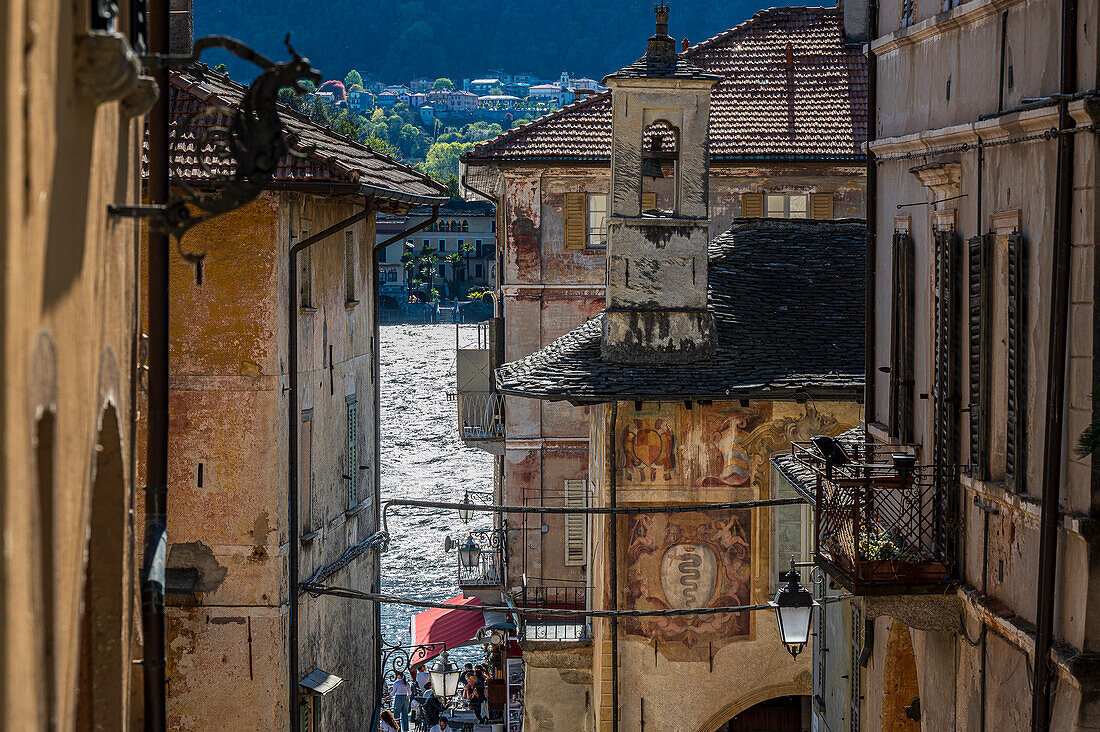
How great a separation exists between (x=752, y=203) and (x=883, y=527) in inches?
566

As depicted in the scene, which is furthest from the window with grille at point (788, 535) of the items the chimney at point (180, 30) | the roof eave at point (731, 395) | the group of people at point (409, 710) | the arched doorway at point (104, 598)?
the arched doorway at point (104, 598)

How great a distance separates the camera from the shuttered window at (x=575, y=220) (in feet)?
84.9

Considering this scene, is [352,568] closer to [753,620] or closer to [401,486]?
[753,620]

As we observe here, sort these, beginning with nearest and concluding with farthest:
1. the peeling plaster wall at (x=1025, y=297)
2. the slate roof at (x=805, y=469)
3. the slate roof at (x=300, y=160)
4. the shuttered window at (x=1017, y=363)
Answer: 1. the peeling plaster wall at (x=1025, y=297)
2. the shuttered window at (x=1017, y=363)
3. the slate roof at (x=805, y=469)
4. the slate roof at (x=300, y=160)

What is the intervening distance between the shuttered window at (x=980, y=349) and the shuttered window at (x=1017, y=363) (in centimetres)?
55

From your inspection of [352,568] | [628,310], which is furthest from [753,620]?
[352,568]

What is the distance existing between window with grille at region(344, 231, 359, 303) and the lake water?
178 inches

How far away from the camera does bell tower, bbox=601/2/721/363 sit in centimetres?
1777

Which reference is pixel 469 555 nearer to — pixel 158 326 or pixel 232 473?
pixel 232 473

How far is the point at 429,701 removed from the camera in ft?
88.4

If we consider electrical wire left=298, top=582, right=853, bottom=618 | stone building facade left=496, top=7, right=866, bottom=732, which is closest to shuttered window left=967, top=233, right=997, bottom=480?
electrical wire left=298, top=582, right=853, bottom=618

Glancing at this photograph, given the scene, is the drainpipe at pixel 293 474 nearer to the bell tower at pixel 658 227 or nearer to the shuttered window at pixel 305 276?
the shuttered window at pixel 305 276

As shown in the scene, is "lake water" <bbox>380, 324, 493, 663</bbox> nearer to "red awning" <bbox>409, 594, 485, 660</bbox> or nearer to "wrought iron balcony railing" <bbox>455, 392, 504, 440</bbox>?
"wrought iron balcony railing" <bbox>455, 392, 504, 440</bbox>

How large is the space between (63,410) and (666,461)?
1352cm
